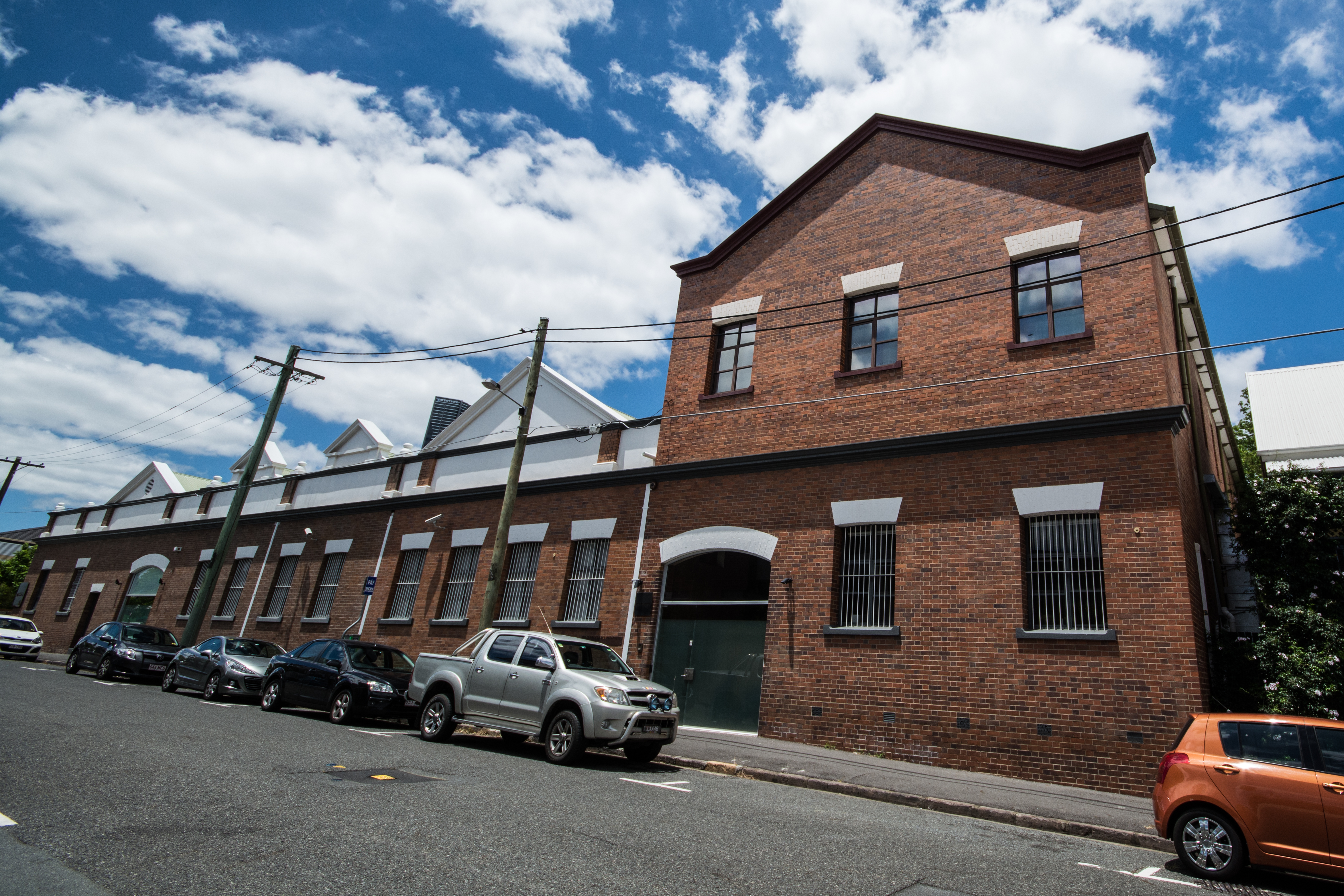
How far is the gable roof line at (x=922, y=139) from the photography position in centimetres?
1207

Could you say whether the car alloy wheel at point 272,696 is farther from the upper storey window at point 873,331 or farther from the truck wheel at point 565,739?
the upper storey window at point 873,331

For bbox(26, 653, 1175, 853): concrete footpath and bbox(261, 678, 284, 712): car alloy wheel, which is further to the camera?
bbox(261, 678, 284, 712): car alloy wheel

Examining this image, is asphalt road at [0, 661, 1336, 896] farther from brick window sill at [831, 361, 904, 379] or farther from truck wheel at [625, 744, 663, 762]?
brick window sill at [831, 361, 904, 379]

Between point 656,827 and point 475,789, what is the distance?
2007 millimetres

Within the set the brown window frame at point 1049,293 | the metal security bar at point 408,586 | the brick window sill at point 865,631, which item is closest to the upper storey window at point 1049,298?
the brown window frame at point 1049,293

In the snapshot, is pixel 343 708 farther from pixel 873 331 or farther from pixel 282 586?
pixel 282 586

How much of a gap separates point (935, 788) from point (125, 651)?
718 inches

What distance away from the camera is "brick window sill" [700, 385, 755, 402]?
14.9 meters

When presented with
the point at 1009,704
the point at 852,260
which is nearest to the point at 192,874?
the point at 1009,704

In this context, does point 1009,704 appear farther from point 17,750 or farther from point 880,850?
point 17,750

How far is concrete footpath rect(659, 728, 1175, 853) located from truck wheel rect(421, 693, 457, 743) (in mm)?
3115

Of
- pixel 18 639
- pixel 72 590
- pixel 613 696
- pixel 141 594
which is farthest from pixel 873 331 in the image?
pixel 72 590

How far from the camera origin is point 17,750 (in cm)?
735

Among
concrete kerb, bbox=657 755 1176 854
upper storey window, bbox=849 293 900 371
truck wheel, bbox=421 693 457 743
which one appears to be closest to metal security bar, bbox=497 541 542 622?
truck wheel, bbox=421 693 457 743
